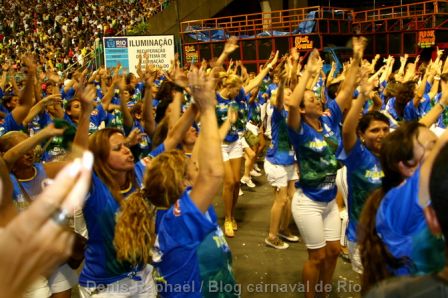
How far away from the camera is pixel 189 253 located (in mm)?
2393

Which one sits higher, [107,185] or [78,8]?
[78,8]

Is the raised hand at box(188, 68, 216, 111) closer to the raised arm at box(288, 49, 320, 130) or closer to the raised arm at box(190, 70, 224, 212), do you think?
the raised arm at box(190, 70, 224, 212)

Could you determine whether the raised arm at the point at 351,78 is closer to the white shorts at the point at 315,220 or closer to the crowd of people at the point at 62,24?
the white shorts at the point at 315,220

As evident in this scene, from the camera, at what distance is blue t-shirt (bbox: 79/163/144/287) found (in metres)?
2.76

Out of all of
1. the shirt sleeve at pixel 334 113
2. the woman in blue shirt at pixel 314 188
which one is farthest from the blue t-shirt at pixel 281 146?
the woman in blue shirt at pixel 314 188

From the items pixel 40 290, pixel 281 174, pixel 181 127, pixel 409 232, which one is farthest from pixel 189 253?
pixel 281 174

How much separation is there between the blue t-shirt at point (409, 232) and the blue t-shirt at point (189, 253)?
813mm

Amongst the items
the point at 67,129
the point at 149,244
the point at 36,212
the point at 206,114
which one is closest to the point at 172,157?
the point at 206,114

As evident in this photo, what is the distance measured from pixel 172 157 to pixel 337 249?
2.01 meters

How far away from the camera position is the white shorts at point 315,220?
385 centimetres

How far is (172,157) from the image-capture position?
254 centimetres

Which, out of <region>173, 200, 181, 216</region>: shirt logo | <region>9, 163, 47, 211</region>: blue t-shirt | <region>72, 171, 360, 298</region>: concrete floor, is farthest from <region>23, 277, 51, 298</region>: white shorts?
<region>72, 171, 360, 298</region>: concrete floor

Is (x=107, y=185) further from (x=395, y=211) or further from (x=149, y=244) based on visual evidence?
(x=395, y=211)

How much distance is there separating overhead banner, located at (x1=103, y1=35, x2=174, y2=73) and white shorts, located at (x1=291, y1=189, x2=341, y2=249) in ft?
42.7
